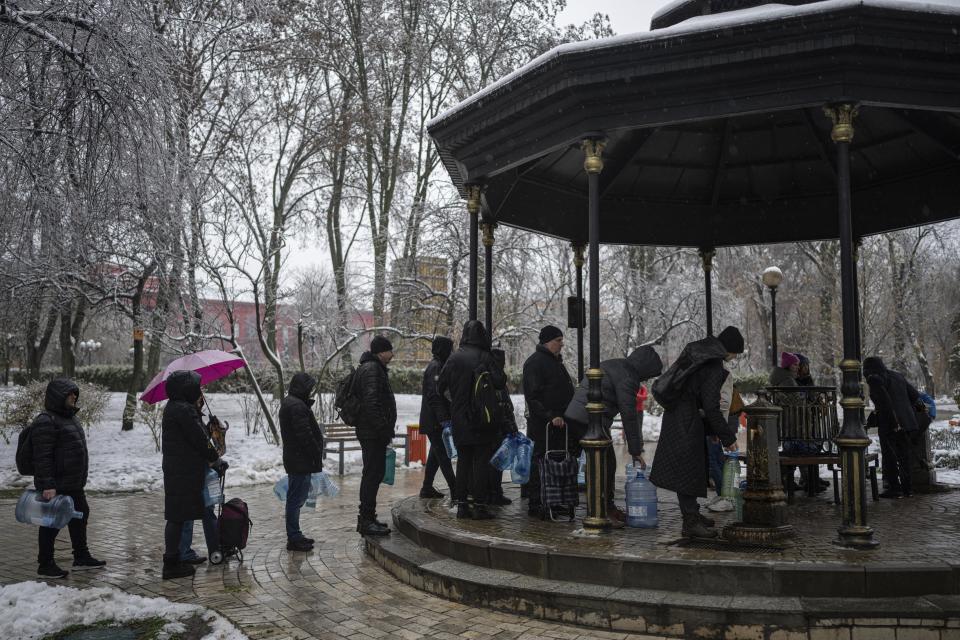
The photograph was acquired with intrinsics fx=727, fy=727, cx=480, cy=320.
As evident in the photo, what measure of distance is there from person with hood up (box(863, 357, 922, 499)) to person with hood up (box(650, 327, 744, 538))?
320 centimetres

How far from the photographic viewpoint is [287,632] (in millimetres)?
4832

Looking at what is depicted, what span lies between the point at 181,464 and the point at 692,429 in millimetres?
4253

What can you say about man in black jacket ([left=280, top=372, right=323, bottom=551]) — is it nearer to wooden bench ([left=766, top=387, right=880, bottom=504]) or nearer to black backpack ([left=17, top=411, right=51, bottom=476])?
black backpack ([left=17, top=411, right=51, bottom=476])

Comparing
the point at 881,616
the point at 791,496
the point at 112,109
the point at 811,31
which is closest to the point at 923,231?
the point at 791,496

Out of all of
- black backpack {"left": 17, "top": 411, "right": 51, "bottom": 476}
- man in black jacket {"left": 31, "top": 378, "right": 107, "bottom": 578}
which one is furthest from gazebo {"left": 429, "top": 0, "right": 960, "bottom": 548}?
black backpack {"left": 17, "top": 411, "right": 51, "bottom": 476}

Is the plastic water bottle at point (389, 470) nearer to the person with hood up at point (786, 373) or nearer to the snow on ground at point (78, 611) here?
the snow on ground at point (78, 611)

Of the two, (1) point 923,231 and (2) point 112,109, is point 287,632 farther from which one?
(1) point 923,231

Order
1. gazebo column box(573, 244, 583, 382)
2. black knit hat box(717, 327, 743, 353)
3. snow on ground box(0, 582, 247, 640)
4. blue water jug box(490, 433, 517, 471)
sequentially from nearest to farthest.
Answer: snow on ground box(0, 582, 247, 640)
black knit hat box(717, 327, 743, 353)
blue water jug box(490, 433, 517, 471)
gazebo column box(573, 244, 583, 382)

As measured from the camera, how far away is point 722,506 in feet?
24.6

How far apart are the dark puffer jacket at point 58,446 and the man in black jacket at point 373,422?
244 cm

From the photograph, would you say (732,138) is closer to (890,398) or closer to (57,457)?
(890,398)

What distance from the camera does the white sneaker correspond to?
7.48 meters

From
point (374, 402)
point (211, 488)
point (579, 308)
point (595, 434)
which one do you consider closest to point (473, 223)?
point (579, 308)

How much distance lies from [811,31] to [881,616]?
164 inches
